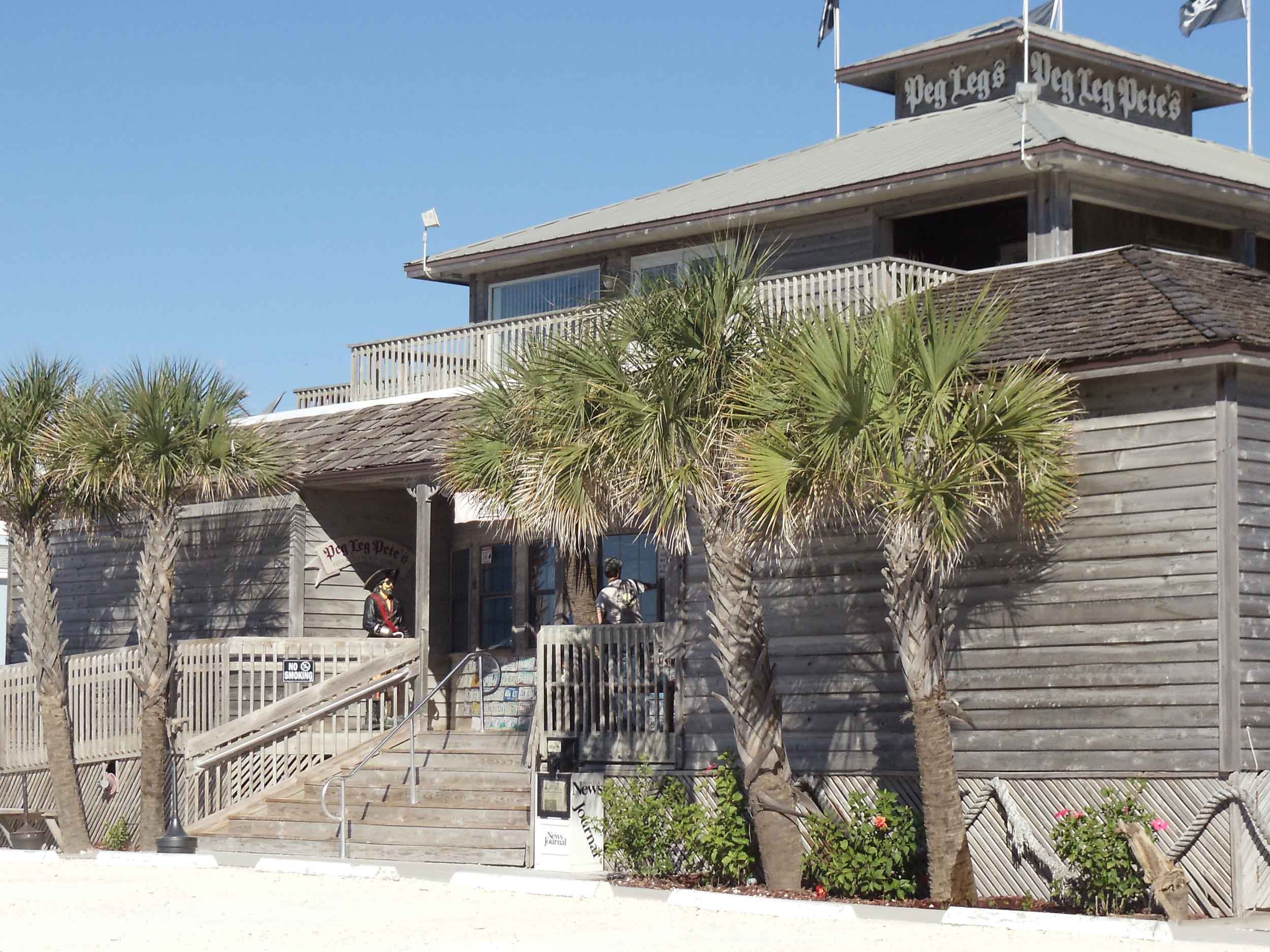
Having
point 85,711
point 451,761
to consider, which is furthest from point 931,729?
point 85,711

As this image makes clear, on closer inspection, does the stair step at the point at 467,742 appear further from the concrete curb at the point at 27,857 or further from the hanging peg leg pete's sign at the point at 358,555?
the concrete curb at the point at 27,857

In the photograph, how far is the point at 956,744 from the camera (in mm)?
16219

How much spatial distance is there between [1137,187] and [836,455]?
8705 mm

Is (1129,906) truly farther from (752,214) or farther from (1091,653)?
(752,214)

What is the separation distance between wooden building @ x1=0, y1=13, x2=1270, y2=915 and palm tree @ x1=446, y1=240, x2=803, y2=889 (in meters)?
0.90

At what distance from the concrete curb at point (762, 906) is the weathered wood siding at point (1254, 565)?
11.3ft

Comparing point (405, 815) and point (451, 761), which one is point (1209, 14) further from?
point (405, 815)

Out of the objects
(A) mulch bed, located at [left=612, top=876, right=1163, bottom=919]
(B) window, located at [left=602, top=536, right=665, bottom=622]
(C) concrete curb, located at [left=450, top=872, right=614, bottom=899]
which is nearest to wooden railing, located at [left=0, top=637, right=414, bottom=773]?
(B) window, located at [left=602, top=536, right=665, bottom=622]

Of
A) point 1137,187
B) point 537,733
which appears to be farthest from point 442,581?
point 1137,187

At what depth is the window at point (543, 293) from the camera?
2564 centimetres

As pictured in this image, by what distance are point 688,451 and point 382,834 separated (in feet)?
19.2

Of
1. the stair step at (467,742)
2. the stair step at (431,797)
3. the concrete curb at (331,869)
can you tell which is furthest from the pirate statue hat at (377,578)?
the concrete curb at (331,869)

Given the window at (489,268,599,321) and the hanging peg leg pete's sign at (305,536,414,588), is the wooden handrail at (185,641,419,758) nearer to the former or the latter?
the hanging peg leg pete's sign at (305,536,414,588)

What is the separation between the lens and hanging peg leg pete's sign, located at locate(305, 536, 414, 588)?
75.9 ft
